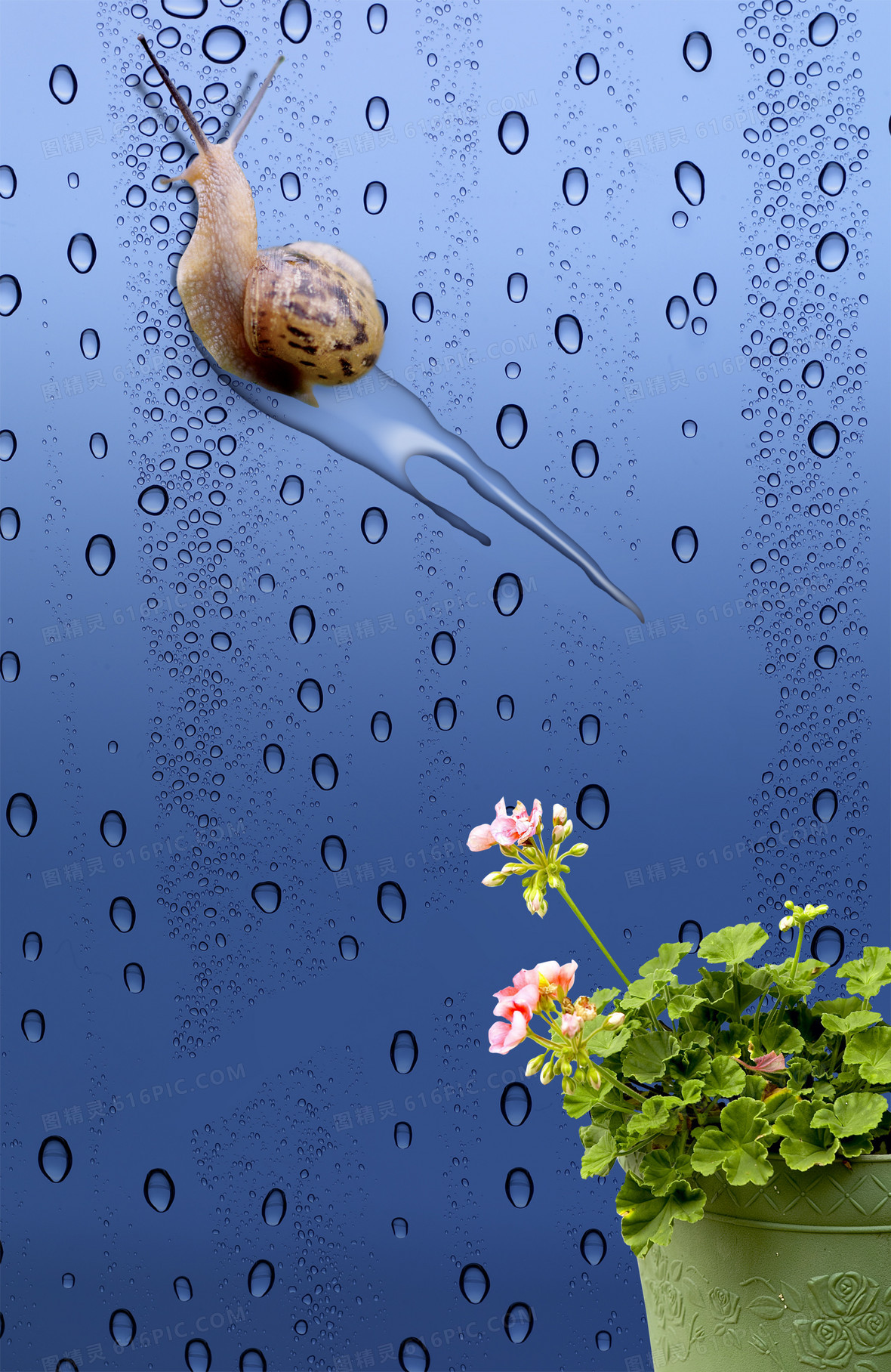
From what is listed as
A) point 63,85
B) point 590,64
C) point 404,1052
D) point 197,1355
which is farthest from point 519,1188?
point 63,85

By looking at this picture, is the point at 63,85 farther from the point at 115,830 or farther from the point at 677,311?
the point at 115,830

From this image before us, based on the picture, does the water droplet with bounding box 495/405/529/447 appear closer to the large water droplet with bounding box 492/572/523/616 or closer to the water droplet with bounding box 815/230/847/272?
the large water droplet with bounding box 492/572/523/616

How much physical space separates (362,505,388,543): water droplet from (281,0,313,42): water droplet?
620mm

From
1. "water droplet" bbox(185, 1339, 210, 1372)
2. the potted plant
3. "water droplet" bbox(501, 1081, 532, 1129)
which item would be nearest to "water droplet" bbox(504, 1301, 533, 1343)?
"water droplet" bbox(501, 1081, 532, 1129)

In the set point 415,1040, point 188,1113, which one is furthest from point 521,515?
point 188,1113

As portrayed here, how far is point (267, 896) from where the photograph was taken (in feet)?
3.93

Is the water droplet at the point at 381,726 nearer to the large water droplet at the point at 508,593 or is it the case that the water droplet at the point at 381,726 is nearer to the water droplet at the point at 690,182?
the large water droplet at the point at 508,593

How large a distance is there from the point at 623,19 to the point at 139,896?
131cm

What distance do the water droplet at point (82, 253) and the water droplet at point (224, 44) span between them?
0.93ft

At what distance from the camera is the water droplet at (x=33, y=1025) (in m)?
1.22

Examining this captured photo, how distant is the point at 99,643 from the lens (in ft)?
4.02

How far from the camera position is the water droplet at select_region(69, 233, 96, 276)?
1226 mm

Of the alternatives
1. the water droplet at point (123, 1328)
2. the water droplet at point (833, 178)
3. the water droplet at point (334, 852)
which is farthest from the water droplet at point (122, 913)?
the water droplet at point (833, 178)

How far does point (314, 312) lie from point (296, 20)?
0.39 meters
